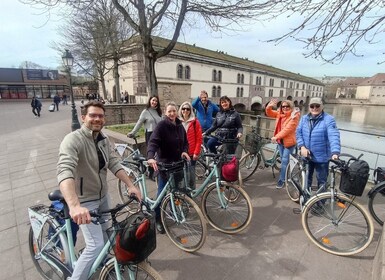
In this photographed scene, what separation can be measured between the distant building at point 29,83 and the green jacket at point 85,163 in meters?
41.6

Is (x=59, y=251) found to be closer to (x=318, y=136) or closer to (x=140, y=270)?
(x=140, y=270)

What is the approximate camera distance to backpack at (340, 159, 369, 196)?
2266 millimetres

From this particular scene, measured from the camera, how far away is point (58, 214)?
1.96 metres

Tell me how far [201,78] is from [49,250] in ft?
108

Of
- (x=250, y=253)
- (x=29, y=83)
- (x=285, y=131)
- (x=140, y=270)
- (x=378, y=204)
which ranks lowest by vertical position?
(x=250, y=253)

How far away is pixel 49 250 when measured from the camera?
2088 millimetres

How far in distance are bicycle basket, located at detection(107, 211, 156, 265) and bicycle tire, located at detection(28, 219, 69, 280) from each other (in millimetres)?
853

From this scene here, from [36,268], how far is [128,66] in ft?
91.4

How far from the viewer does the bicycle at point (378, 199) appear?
290cm

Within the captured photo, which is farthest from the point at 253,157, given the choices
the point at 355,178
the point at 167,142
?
the point at 167,142

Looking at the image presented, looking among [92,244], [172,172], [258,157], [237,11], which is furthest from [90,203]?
[237,11]

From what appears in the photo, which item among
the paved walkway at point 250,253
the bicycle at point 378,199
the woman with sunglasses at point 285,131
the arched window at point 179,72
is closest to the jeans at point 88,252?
the paved walkway at point 250,253

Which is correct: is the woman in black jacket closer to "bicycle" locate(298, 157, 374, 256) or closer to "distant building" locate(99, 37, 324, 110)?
"bicycle" locate(298, 157, 374, 256)

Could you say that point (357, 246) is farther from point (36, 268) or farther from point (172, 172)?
point (36, 268)
